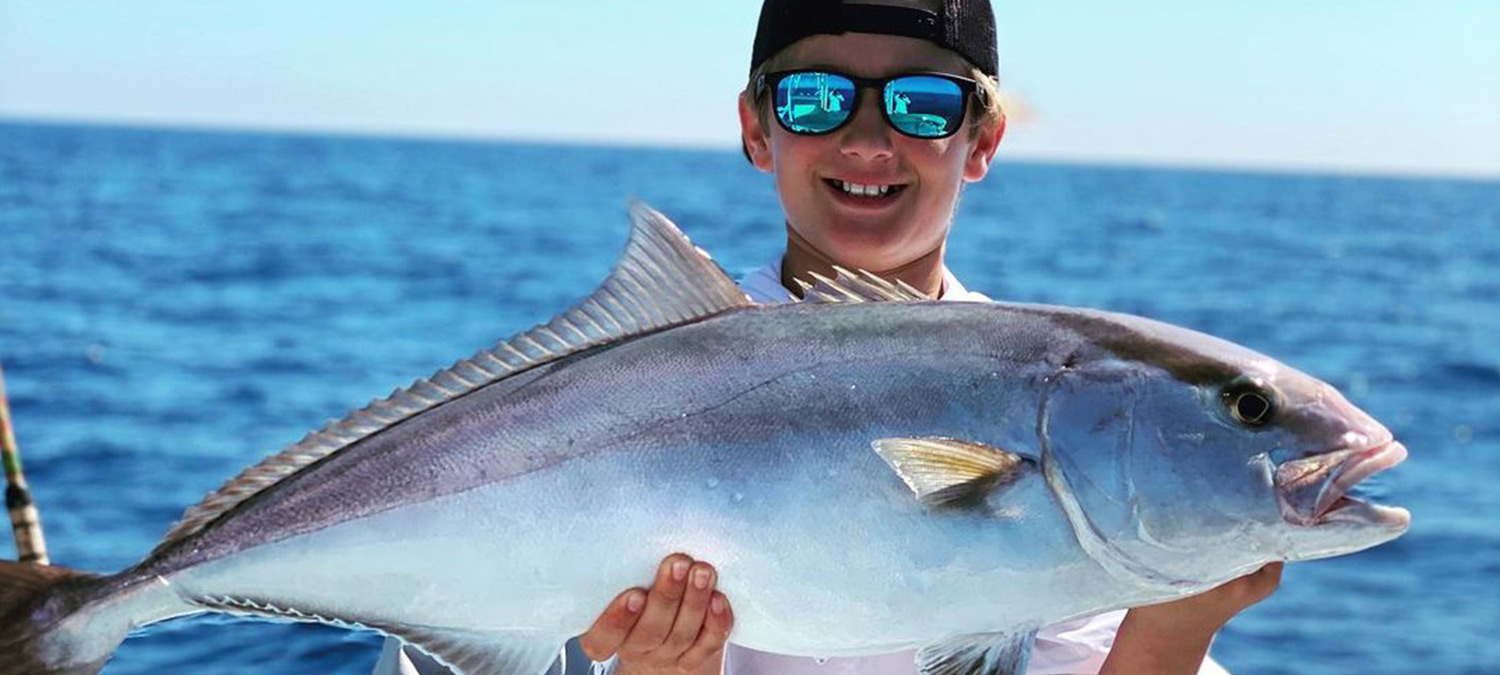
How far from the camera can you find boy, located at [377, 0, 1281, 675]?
369 cm

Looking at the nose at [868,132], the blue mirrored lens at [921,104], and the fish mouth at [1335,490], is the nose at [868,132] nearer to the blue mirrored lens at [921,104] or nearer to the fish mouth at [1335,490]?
the blue mirrored lens at [921,104]

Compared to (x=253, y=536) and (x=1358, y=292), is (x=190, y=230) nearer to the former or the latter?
(x=1358, y=292)

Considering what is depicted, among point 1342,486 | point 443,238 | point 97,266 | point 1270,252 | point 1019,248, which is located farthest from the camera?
point 1270,252

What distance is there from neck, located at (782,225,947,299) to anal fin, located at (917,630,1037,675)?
1.35 m

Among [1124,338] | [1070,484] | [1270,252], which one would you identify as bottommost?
[1070,484]

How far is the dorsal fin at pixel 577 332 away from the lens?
2852mm

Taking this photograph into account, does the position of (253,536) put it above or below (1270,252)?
below

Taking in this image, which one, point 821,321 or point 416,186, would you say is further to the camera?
point 416,186

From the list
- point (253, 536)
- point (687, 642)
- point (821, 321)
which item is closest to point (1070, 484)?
point (821, 321)

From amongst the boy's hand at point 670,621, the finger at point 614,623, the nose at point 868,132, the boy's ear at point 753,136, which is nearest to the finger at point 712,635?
the boy's hand at point 670,621

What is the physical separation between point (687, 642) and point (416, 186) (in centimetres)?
7296

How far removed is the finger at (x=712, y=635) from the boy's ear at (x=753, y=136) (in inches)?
59.6

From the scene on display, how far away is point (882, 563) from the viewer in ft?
8.71

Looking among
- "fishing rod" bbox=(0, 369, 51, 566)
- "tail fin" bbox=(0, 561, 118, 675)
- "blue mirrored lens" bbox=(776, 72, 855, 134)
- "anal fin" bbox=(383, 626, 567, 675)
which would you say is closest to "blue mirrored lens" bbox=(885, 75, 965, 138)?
"blue mirrored lens" bbox=(776, 72, 855, 134)
